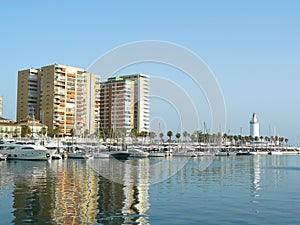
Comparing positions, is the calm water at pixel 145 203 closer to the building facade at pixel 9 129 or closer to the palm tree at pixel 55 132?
the building facade at pixel 9 129

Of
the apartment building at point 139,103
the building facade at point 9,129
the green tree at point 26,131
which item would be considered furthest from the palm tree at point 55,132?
the apartment building at point 139,103

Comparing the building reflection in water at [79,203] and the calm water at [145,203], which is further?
the calm water at [145,203]

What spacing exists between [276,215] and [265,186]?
16.0 meters

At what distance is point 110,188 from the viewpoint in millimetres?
36031

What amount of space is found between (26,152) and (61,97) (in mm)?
72471

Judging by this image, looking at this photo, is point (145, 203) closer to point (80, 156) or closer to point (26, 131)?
point (80, 156)

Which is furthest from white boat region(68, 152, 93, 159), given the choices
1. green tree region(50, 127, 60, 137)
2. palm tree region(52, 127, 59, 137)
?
green tree region(50, 127, 60, 137)

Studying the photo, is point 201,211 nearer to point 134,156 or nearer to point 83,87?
point 134,156

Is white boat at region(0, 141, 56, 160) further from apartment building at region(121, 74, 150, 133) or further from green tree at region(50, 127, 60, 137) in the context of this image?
apartment building at region(121, 74, 150, 133)

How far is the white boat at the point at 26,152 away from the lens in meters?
83.4

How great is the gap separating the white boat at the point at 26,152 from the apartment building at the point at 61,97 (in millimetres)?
60241

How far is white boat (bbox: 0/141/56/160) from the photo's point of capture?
83431 mm

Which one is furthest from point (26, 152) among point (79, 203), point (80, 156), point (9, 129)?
point (79, 203)

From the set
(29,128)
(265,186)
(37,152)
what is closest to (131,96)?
(29,128)
